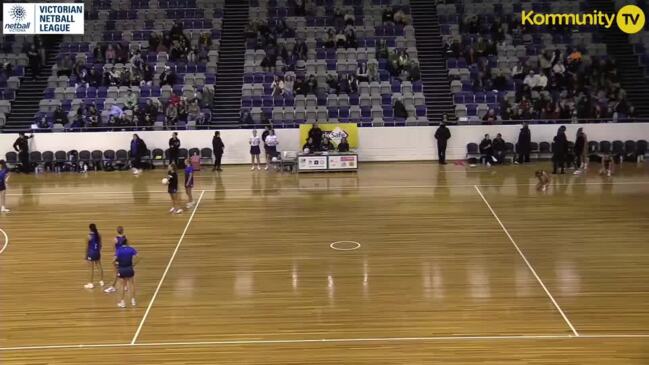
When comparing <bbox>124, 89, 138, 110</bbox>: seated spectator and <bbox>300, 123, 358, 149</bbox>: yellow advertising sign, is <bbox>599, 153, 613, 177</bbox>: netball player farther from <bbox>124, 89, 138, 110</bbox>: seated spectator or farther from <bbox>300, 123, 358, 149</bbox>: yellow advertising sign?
<bbox>124, 89, 138, 110</bbox>: seated spectator

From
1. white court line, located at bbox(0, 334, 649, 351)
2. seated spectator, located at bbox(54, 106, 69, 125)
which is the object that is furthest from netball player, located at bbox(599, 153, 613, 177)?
seated spectator, located at bbox(54, 106, 69, 125)

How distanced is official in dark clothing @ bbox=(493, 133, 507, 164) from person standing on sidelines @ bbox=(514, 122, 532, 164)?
1.94 feet

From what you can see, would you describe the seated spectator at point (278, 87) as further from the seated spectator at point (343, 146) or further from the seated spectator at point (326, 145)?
the seated spectator at point (343, 146)

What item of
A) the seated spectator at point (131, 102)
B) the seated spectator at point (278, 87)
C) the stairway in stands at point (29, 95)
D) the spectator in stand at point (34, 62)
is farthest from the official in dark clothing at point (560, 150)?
the spectator in stand at point (34, 62)

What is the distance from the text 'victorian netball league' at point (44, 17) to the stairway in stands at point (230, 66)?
6.51 metres

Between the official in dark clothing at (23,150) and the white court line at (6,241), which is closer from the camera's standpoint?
the white court line at (6,241)

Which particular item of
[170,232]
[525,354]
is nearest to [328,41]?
[170,232]

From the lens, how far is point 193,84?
30938 mm

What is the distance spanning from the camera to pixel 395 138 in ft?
95.4

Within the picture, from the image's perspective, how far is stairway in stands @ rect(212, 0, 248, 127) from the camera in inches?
1199

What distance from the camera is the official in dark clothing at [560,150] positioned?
24.8 metres

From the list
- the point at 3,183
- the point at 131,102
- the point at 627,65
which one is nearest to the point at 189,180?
the point at 3,183

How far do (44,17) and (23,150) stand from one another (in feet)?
16.6

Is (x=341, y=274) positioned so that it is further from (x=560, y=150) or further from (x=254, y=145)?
(x=560, y=150)
